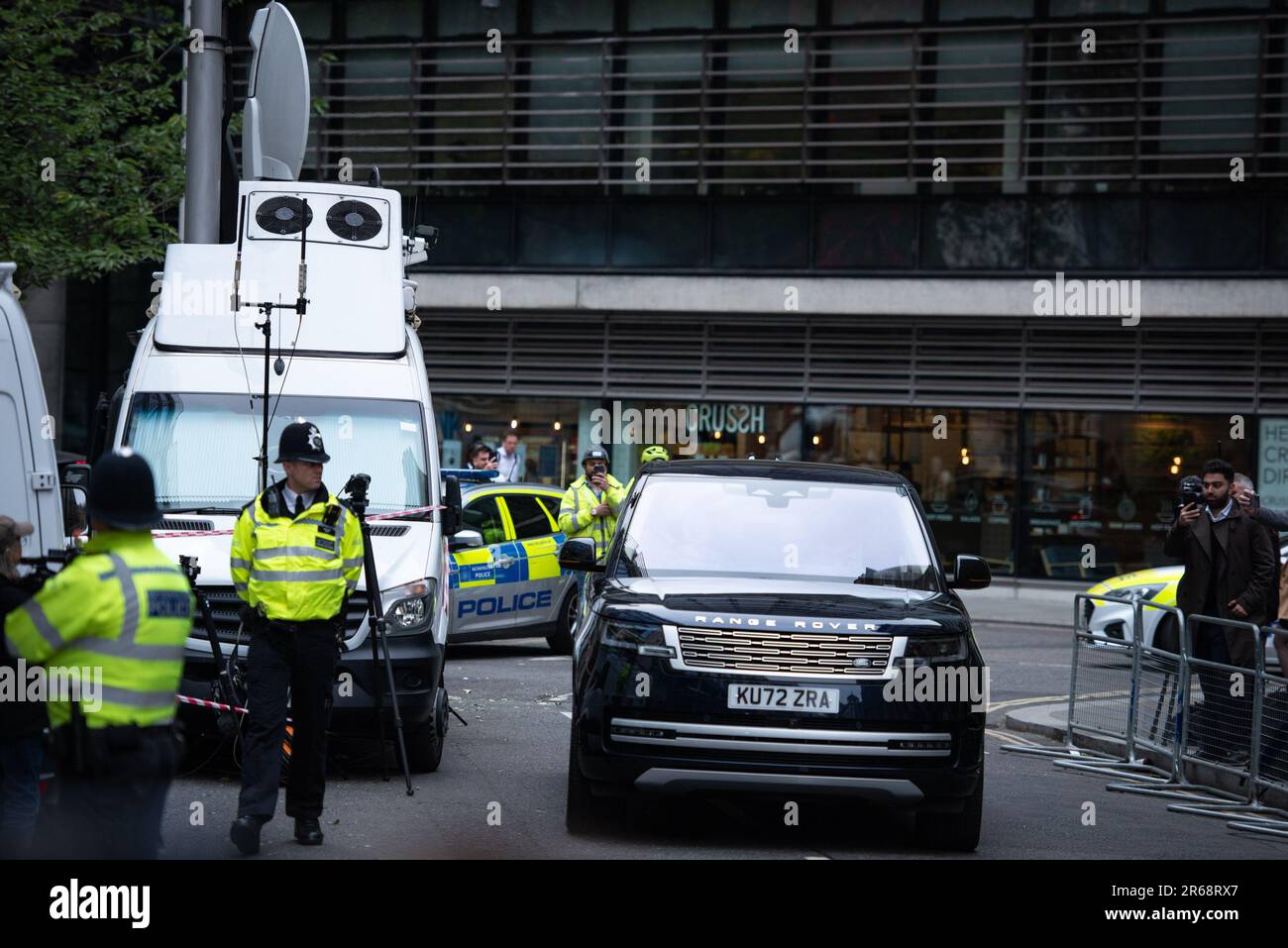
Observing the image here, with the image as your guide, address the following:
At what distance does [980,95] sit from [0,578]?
1990 centimetres

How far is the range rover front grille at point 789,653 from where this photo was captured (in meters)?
7.63

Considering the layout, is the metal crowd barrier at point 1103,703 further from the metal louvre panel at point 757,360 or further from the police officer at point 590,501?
the metal louvre panel at point 757,360

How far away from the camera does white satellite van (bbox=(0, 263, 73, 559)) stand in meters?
7.35

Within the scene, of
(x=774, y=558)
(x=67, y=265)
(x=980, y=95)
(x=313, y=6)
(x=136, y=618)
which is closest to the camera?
(x=136, y=618)

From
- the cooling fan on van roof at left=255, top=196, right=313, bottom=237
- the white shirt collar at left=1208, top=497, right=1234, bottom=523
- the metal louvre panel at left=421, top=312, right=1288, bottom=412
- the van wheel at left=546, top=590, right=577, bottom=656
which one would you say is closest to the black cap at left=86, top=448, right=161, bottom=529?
the cooling fan on van roof at left=255, top=196, right=313, bottom=237

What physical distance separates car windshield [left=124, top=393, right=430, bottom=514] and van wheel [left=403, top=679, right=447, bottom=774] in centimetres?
129

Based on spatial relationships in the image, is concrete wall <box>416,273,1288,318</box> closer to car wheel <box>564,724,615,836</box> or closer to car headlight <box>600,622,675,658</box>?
car wheel <box>564,724,615,836</box>

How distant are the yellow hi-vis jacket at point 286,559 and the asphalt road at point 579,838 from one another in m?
1.10

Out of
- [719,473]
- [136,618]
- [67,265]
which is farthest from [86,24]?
[136,618]

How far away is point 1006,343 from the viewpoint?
78.7 feet

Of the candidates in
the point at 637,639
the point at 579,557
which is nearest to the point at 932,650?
the point at 637,639

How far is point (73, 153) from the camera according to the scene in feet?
54.7

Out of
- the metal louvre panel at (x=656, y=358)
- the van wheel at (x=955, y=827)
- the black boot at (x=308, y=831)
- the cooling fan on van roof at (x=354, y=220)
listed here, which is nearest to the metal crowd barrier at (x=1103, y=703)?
the van wheel at (x=955, y=827)
